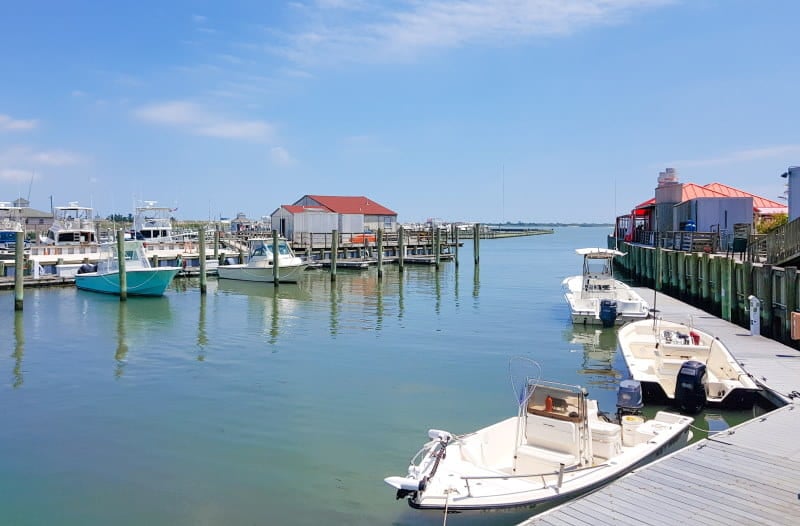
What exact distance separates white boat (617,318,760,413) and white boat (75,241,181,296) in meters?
25.0

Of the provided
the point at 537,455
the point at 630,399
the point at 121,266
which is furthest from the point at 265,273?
the point at 537,455

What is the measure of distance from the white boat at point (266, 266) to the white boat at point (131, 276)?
21.6 feet

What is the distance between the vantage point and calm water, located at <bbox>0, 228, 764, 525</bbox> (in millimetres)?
8898

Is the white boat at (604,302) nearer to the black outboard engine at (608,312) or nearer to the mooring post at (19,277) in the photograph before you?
the black outboard engine at (608,312)

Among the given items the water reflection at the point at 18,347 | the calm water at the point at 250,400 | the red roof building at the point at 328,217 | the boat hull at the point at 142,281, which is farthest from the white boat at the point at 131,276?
the red roof building at the point at 328,217

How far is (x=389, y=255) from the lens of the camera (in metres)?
59.8

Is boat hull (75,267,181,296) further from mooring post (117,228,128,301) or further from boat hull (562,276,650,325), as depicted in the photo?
boat hull (562,276,650,325)

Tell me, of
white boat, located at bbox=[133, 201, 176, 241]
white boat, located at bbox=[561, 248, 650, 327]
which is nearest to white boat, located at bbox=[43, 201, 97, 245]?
white boat, located at bbox=[133, 201, 176, 241]

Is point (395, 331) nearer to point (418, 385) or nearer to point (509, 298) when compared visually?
point (418, 385)

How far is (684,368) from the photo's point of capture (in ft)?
40.4

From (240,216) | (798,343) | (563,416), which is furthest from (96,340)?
(240,216)

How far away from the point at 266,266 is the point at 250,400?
87.8 feet

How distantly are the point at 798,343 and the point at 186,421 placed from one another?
14625 mm

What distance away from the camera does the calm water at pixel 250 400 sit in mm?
8898
